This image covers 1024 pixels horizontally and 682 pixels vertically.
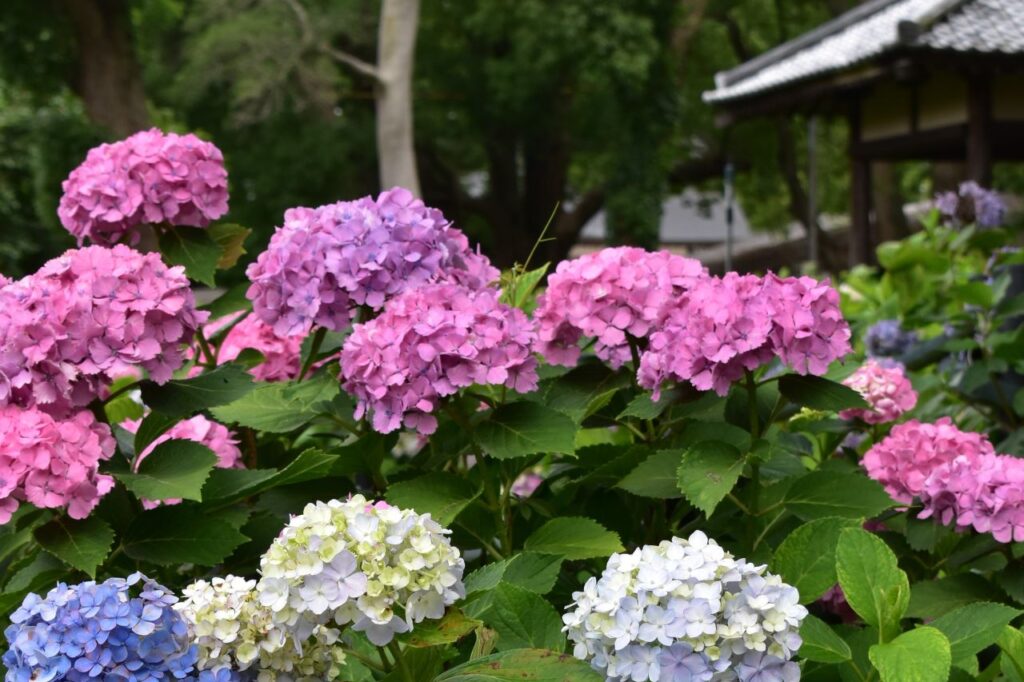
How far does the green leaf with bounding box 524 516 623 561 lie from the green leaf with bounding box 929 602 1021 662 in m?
0.40

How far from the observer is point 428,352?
159 cm

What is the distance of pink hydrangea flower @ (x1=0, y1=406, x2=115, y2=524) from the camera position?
1.50 metres

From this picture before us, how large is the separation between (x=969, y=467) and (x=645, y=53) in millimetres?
20061

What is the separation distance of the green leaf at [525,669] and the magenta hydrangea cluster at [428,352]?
1.41 ft

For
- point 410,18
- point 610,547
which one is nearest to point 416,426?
point 610,547

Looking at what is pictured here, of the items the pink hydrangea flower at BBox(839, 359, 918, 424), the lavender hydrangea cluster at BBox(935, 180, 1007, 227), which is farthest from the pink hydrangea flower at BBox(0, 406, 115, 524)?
the lavender hydrangea cluster at BBox(935, 180, 1007, 227)

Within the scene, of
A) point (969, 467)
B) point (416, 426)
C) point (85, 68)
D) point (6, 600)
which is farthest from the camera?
point (85, 68)

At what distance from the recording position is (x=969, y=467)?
1.81m

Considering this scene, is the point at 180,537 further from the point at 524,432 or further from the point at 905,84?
the point at 905,84

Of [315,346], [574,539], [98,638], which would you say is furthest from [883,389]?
[98,638]

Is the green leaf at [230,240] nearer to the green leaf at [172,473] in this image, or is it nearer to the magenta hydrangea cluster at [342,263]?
the magenta hydrangea cluster at [342,263]

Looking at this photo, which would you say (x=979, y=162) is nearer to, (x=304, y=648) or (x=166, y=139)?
(x=166, y=139)

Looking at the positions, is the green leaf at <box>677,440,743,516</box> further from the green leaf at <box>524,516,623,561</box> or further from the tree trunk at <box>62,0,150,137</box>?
the tree trunk at <box>62,0,150,137</box>

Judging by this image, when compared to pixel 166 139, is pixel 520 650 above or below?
below
